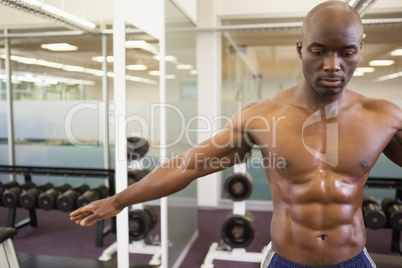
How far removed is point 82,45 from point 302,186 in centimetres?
386

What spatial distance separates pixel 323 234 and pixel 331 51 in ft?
1.76

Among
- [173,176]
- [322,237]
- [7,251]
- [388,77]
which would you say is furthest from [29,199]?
[388,77]

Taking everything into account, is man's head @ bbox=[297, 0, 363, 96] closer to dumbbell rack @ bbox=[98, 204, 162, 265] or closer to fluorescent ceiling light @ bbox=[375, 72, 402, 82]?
dumbbell rack @ bbox=[98, 204, 162, 265]

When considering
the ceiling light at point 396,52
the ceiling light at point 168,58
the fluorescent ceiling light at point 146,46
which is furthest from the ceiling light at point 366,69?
the fluorescent ceiling light at point 146,46

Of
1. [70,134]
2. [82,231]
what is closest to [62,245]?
[82,231]

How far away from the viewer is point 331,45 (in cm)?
90

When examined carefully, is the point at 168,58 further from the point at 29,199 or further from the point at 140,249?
the point at 29,199

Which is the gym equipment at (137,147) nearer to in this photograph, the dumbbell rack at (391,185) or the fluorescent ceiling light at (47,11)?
the fluorescent ceiling light at (47,11)

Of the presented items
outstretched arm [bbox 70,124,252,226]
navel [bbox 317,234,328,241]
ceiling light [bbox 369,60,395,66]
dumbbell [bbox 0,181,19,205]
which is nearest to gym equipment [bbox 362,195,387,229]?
ceiling light [bbox 369,60,395,66]

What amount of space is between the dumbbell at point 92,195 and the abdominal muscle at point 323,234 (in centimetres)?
256

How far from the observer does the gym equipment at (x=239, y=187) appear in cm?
306

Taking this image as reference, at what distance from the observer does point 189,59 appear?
127 inches

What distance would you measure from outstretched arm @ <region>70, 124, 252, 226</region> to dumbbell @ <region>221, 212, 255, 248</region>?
6.45 ft

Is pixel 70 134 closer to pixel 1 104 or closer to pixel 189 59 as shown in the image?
pixel 1 104
